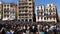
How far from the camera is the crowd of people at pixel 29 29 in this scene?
255 inches

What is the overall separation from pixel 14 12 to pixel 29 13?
431 mm

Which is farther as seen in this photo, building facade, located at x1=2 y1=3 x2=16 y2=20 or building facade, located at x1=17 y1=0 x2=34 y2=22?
building facade, located at x1=17 y1=0 x2=34 y2=22

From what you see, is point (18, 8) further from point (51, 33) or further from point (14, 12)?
point (51, 33)

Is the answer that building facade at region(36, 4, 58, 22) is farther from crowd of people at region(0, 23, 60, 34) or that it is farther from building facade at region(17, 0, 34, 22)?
crowd of people at region(0, 23, 60, 34)

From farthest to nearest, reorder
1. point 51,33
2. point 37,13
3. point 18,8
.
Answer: point 18,8 < point 37,13 < point 51,33

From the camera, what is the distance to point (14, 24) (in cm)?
661

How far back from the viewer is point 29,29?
655cm

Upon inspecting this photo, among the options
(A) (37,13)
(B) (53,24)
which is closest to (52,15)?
(A) (37,13)

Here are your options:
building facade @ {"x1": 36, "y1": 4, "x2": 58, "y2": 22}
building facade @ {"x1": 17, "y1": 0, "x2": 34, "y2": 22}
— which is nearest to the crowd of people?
building facade @ {"x1": 36, "y1": 4, "x2": 58, "y2": 22}

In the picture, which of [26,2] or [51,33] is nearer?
[51,33]

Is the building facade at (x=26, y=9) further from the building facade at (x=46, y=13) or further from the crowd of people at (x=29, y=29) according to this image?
the crowd of people at (x=29, y=29)

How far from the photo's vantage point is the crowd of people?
647 centimetres

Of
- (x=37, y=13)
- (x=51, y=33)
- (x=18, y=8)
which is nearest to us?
(x=51, y=33)

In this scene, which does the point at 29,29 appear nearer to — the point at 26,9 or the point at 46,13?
the point at 46,13
